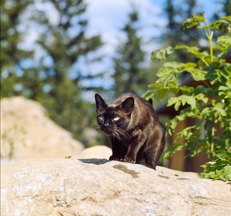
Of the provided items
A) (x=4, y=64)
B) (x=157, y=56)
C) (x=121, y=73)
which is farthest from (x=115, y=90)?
(x=157, y=56)

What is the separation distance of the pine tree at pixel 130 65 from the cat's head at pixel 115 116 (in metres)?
28.3

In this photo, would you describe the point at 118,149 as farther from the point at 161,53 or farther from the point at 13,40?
the point at 13,40

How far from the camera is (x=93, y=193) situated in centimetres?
544

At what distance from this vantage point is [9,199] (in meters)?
5.28

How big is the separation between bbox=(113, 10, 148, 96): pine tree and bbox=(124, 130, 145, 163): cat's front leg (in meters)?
28.2

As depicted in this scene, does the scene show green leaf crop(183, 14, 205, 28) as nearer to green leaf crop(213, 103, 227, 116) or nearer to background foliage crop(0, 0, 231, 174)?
green leaf crop(213, 103, 227, 116)

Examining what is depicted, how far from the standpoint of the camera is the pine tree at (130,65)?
3516cm

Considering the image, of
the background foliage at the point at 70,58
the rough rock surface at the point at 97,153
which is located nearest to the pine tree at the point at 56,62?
the background foliage at the point at 70,58

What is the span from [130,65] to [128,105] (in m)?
28.7

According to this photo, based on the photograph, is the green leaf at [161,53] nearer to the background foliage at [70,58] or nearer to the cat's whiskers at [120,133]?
the cat's whiskers at [120,133]

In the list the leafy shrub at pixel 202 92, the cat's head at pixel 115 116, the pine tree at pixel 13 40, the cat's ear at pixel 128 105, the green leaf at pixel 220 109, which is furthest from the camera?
the pine tree at pixel 13 40

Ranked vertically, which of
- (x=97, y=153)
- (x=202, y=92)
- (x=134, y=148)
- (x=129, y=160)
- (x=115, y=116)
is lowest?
(x=97, y=153)

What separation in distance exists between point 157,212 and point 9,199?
5.06 feet

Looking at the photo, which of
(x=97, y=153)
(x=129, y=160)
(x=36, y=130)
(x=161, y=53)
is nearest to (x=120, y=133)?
(x=129, y=160)
